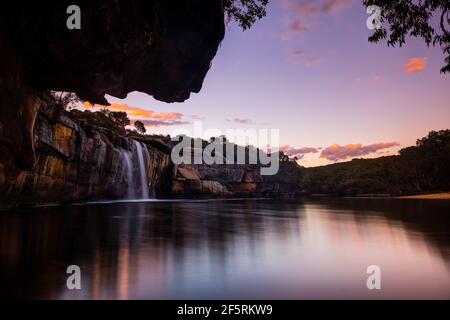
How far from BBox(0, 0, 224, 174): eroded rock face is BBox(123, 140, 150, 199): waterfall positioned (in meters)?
25.9

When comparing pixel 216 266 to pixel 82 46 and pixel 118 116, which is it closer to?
pixel 82 46

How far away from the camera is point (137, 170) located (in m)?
50.0

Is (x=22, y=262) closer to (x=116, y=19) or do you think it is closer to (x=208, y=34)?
(x=116, y=19)

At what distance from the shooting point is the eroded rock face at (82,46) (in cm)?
1388

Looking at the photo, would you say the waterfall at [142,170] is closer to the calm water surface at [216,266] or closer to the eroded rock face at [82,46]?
the eroded rock face at [82,46]

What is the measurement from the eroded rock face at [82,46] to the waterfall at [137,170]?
25.9 m

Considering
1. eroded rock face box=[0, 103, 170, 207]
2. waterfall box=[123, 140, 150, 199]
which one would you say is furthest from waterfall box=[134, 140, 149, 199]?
eroded rock face box=[0, 103, 170, 207]

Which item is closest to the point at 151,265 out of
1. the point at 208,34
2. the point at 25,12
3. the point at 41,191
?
the point at 25,12

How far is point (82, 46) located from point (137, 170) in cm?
3614

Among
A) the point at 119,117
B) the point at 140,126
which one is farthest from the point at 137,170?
the point at 140,126

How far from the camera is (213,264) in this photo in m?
7.20

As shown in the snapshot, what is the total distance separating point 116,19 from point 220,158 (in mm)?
84199

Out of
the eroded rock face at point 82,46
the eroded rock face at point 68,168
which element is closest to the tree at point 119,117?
the eroded rock face at point 68,168

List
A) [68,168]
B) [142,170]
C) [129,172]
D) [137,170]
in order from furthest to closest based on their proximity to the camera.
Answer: [142,170]
[137,170]
[129,172]
[68,168]
